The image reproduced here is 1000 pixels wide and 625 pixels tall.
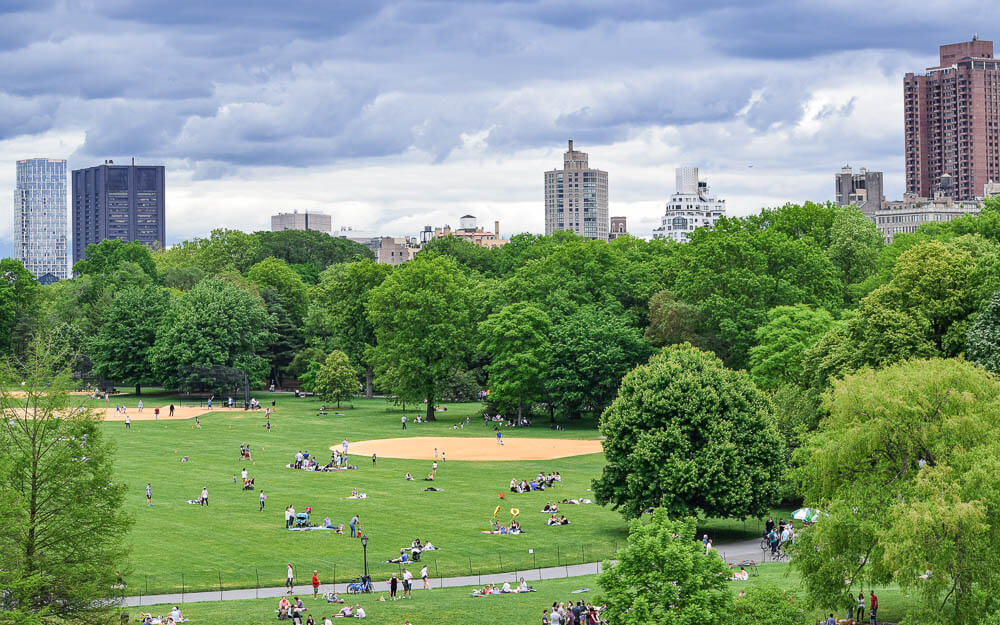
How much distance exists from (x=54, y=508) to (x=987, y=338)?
4031cm

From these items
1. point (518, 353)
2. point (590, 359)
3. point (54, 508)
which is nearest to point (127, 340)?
point (518, 353)

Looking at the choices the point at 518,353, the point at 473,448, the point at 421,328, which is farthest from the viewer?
A: the point at 421,328

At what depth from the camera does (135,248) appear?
520ft

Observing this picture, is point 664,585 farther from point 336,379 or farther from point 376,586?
point 336,379

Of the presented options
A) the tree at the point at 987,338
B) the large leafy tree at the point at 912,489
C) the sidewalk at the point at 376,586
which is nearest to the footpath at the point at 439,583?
the sidewalk at the point at 376,586

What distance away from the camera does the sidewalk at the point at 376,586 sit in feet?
132

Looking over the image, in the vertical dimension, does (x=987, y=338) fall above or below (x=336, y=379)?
above

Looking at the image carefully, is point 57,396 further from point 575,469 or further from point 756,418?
point 575,469

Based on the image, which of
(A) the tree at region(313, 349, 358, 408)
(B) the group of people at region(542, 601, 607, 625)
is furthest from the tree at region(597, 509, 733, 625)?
(A) the tree at region(313, 349, 358, 408)

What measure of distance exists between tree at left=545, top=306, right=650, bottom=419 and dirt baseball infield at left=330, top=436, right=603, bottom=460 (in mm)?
5839

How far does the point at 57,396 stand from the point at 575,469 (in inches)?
1654

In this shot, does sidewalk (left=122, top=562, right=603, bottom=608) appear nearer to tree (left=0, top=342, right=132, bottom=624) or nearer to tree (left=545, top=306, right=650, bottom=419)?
tree (left=0, top=342, right=132, bottom=624)

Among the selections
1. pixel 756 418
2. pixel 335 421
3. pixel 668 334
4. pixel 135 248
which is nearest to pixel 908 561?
pixel 756 418

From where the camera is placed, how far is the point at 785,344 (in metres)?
72.6
